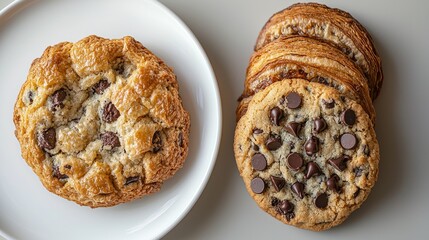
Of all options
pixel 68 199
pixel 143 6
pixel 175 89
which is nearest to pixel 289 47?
pixel 175 89

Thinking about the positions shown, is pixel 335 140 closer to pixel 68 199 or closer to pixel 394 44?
pixel 394 44

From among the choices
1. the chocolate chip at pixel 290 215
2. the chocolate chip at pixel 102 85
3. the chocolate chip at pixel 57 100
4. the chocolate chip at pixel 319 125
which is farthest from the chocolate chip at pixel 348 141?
the chocolate chip at pixel 57 100

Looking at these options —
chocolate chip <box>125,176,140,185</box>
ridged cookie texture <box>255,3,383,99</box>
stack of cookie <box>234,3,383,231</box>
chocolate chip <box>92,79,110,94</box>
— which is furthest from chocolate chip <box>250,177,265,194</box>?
chocolate chip <box>92,79,110,94</box>

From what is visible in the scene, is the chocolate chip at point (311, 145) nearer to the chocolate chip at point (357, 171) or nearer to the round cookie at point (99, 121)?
the chocolate chip at point (357, 171)

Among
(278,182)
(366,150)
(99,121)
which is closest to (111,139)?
(99,121)

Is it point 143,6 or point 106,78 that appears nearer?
point 106,78

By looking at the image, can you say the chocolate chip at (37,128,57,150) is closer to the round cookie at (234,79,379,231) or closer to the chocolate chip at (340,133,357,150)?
the round cookie at (234,79,379,231)
